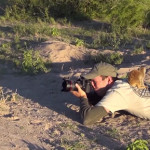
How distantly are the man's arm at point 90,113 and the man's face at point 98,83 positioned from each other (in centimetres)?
24

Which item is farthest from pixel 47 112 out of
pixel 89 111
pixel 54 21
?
pixel 54 21

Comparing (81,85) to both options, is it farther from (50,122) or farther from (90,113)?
(50,122)

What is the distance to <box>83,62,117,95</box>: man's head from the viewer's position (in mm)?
5613

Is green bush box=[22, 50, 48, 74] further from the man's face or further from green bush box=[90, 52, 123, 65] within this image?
the man's face

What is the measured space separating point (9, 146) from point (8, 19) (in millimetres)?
9331

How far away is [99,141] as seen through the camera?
16.7ft

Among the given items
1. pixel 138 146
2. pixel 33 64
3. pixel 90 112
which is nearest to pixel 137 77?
pixel 90 112

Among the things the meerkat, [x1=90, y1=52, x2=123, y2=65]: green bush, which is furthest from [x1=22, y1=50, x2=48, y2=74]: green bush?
the meerkat

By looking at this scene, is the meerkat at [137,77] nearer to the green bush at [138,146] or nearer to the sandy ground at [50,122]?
the sandy ground at [50,122]

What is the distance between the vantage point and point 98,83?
225 inches

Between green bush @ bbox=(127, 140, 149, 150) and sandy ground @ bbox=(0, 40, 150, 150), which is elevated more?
green bush @ bbox=(127, 140, 149, 150)

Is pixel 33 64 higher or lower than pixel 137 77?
lower

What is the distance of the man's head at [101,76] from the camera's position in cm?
561

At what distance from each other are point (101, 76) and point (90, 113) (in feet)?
1.64
